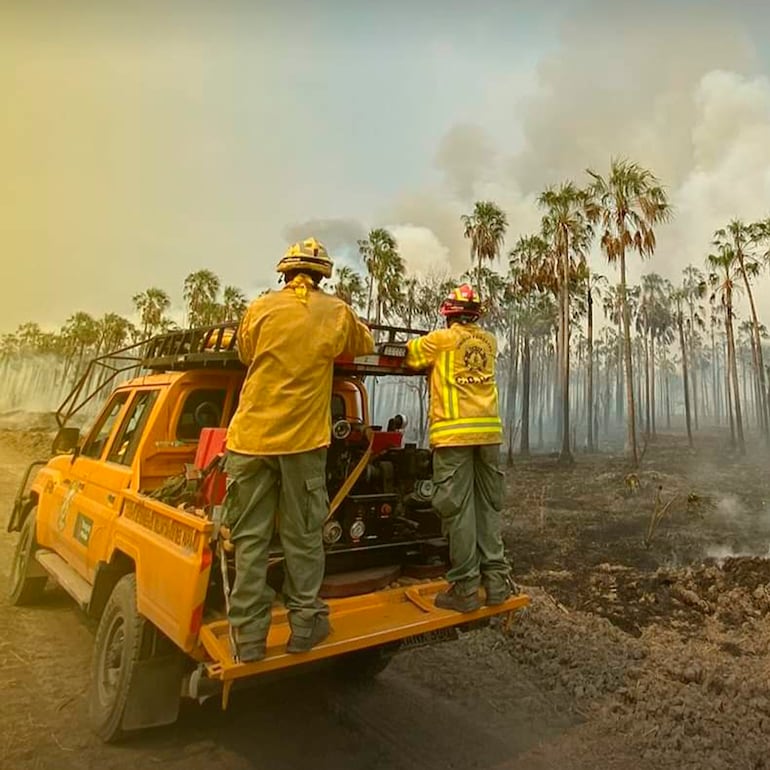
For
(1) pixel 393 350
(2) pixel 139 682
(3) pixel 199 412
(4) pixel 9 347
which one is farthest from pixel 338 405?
(4) pixel 9 347

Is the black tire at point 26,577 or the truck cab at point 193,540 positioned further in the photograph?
the black tire at point 26,577

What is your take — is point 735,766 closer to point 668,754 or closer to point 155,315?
point 668,754

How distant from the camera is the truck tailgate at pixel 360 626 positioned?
8.13 feet

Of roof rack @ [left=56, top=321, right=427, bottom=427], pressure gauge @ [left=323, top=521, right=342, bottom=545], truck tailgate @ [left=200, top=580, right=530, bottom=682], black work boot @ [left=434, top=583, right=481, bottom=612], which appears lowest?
truck tailgate @ [left=200, top=580, right=530, bottom=682]

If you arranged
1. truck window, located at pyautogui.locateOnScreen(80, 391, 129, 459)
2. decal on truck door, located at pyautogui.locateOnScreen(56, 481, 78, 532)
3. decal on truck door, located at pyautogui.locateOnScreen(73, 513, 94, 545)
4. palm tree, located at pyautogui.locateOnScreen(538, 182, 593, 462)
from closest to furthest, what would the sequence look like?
decal on truck door, located at pyautogui.locateOnScreen(73, 513, 94, 545)
decal on truck door, located at pyautogui.locateOnScreen(56, 481, 78, 532)
truck window, located at pyautogui.locateOnScreen(80, 391, 129, 459)
palm tree, located at pyautogui.locateOnScreen(538, 182, 593, 462)

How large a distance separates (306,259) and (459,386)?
122 cm

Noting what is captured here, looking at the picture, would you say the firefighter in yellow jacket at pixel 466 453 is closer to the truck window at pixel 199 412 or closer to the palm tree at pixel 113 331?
the truck window at pixel 199 412

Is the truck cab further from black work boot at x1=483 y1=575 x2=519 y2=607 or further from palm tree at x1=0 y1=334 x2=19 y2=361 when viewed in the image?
palm tree at x1=0 y1=334 x2=19 y2=361

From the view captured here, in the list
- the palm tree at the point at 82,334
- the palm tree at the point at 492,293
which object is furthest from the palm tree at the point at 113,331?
the palm tree at the point at 492,293

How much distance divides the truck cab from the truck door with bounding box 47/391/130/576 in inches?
0.7

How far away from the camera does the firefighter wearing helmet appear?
8.60ft

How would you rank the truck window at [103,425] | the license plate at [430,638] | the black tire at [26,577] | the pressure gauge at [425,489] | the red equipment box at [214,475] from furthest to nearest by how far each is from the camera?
the black tire at [26,577] < the truck window at [103,425] < the pressure gauge at [425,489] < the red equipment box at [214,475] < the license plate at [430,638]

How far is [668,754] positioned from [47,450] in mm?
27816

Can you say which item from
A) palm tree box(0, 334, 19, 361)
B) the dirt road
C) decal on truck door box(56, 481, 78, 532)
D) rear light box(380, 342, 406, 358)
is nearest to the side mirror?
decal on truck door box(56, 481, 78, 532)
